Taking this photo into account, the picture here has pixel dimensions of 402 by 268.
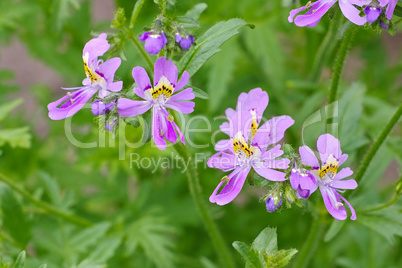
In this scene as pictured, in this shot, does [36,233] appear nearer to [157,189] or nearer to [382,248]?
[157,189]

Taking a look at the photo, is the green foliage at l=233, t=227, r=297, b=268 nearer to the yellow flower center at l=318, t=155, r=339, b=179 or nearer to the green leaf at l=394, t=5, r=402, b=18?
the yellow flower center at l=318, t=155, r=339, b=179

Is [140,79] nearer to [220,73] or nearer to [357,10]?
[357,10]

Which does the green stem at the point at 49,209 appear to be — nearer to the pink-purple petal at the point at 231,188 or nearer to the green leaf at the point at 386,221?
the pink-purple petal at the point at 231,188

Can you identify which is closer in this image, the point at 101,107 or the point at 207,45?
the point at 101,107

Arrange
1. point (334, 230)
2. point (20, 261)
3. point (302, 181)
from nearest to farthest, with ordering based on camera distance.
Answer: point (302, 181) → point (20, 261) → point (334, 230)

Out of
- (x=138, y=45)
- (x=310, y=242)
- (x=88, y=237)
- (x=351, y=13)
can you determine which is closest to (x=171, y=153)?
A: (x=88, y=237)

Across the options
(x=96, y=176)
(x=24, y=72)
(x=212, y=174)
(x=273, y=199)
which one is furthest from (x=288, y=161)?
(x=24, y=72)
